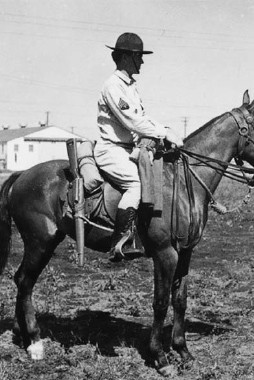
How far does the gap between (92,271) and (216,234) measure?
23.1 ft

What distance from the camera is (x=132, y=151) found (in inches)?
251

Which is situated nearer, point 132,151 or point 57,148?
point 132,151

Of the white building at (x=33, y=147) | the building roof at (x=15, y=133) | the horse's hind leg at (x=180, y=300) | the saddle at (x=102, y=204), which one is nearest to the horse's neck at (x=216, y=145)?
the horse's hind leg at (x=180, y=300)

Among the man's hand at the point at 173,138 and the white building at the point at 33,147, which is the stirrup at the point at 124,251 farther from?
the white building at the point at 33,147

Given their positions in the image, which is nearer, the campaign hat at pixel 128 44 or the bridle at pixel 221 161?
the campaign hat at pixel 128 44

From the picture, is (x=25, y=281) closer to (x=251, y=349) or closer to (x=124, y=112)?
(x=124, y=112)

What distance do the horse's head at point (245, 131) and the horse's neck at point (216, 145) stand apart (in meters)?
0.07

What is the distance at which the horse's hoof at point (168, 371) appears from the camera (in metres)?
5.97

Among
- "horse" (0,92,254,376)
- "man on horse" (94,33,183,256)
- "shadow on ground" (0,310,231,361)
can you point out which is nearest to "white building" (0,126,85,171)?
"shadow on ground" (0,310,231,361)

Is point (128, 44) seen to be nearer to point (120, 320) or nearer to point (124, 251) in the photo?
point (124, 251)

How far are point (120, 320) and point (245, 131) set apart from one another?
335 cm

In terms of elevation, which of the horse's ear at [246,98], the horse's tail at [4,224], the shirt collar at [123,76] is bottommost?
the horse's tail at [4,224]

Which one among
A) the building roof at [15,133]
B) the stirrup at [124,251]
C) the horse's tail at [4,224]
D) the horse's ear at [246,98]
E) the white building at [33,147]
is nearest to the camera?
the stirrup at [124,251]

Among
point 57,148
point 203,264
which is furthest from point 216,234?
point 57,148
